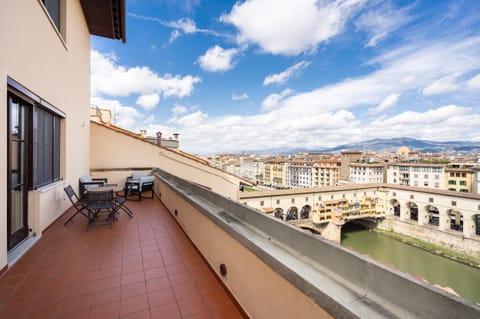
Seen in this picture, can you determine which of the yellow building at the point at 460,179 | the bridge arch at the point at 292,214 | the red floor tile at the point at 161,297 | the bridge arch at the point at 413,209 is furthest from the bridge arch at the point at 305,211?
the yellow building at the point at 460,179

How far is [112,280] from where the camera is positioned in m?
2.16

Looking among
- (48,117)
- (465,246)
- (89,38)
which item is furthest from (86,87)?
(465,246)

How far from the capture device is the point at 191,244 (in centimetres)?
304

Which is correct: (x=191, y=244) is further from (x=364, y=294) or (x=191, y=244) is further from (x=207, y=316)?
(x=364, y=294)

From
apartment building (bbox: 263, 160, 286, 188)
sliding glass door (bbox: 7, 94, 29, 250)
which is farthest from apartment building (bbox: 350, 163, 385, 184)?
sliding glass door (bbox: 7, 94, 29, 250)

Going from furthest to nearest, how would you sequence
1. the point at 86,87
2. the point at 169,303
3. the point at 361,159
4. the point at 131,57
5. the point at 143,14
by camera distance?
the point at 361,159
the point at 131,57
the point at 143,14
the point at 86,87
the point at 169,303

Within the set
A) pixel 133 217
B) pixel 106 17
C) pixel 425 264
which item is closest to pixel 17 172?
pixel 133 217

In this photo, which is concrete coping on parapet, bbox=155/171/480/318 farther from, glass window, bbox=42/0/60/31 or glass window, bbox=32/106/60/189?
glass window, bbox=42/0/60/31

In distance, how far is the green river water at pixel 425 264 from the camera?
16.8 meters

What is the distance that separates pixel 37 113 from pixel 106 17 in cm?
461

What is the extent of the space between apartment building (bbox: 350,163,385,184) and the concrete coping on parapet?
5475 centimetres

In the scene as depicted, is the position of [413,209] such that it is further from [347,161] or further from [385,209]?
[347,161]

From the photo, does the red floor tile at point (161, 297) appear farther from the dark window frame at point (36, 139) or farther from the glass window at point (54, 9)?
the glass window at point (54, 9)

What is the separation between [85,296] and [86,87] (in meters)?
6.32
